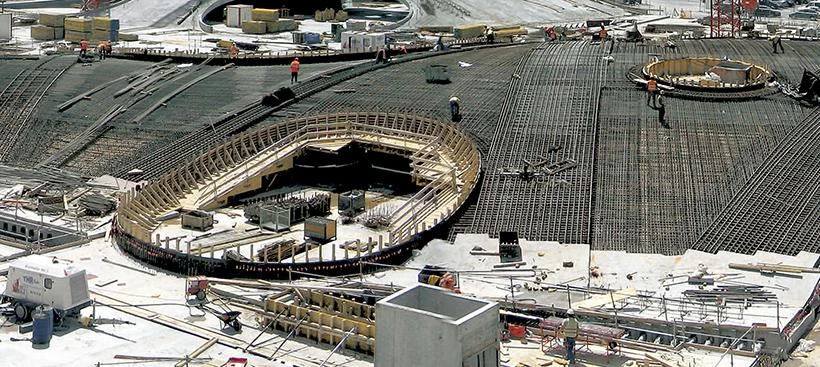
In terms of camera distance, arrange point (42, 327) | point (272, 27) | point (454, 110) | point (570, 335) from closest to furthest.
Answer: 1. point (570, 335)
2. point (42, 327)
3. point (454, 110)
4. point (272, 27)

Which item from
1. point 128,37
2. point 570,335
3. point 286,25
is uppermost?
point 570,335

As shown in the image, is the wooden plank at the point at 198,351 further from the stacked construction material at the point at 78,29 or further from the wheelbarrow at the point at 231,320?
the stacked construction material at the point at 78,29

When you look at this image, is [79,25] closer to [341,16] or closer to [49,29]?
[49,29]

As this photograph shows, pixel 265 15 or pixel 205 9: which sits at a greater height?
pixel 265 15

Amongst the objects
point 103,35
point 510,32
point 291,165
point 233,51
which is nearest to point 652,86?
point 291,165

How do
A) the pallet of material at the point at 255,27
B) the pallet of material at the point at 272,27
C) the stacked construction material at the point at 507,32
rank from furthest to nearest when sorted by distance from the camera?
the pallet of material at the point at 272,27
the pallet of material at the point at 255,27
the stacked construction material at the point at 507,32

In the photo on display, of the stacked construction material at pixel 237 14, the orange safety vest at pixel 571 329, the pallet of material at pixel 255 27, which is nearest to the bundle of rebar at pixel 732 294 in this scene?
the orange safety vest at pixel 571 329
